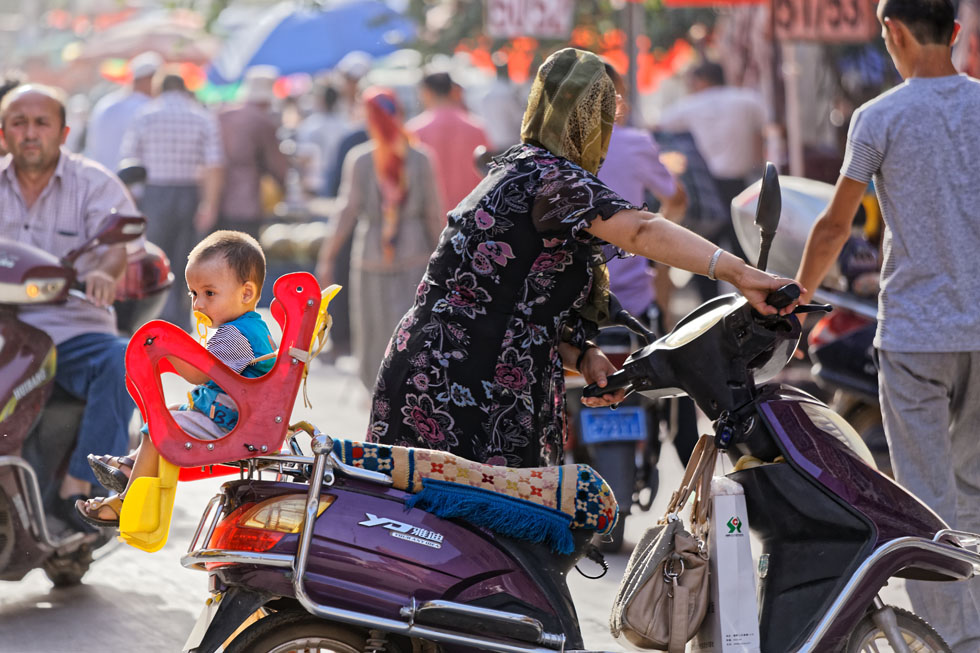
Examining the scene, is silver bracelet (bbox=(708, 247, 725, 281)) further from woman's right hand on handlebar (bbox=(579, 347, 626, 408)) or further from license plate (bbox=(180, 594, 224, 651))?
license plate (bbox=(180, 594, 224, 651))

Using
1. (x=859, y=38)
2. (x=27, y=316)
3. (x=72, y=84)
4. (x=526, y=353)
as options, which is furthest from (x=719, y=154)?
(x=72, y=84)

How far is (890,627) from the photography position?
3.89 meters

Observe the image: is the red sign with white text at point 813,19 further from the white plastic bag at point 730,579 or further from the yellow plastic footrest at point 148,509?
the yellow plastic footrest at point 148,509

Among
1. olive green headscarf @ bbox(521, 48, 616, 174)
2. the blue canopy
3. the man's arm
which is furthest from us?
the blue canopy

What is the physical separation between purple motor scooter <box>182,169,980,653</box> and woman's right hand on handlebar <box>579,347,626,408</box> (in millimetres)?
83

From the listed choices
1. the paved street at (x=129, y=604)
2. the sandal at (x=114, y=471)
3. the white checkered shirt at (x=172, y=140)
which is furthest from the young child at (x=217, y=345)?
the white checkered shirt at (x=172, y=140)

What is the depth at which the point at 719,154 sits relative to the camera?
13.6 meters

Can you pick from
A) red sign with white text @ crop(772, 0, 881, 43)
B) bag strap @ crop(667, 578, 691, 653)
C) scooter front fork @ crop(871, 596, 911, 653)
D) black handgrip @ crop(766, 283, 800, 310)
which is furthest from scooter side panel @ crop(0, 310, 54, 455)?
red sign with white text @ crop(772, 0, 881, 43)

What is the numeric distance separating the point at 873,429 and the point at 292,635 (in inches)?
Result: 158

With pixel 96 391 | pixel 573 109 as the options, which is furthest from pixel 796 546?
pixel 96 391

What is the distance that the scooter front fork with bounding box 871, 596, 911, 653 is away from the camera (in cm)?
388

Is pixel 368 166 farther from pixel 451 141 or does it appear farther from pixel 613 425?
pixel 613 425

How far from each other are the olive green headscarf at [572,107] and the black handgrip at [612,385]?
560mm

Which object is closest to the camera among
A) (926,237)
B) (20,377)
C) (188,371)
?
(188,371)
